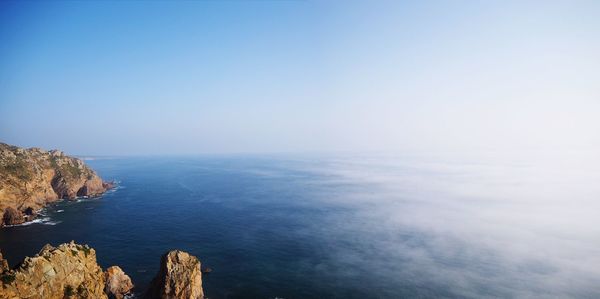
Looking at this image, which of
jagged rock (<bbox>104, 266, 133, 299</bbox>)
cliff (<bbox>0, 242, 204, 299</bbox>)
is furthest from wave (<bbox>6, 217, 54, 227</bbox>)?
jagged rock (<bbox>104, 266, 133, 299</bbox>)

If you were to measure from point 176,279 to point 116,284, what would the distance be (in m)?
14.4

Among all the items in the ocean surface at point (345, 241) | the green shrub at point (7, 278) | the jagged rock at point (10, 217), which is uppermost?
the green shrub at point (7, 278)

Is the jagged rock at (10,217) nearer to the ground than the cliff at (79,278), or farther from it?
nearer to the ground

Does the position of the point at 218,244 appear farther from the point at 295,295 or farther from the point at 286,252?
the point at 295,295

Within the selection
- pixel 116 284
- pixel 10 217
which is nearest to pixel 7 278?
pixel 116 284

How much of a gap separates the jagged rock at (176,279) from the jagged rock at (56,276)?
7.81 m

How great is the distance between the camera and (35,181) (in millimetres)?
111625

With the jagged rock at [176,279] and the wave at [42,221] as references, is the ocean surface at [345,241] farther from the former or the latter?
the jagged rock at [176,279]

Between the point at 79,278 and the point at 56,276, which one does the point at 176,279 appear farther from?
the point at 56,276

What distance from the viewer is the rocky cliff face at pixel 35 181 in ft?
316

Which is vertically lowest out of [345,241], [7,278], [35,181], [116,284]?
[345,241]

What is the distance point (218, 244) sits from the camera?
3199 inches

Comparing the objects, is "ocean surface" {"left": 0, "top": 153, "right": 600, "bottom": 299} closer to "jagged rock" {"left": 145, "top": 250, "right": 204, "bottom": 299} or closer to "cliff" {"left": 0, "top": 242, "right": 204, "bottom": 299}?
"cliff" {"left": 0, "top": 242, "right": 204, "bottom": 299}

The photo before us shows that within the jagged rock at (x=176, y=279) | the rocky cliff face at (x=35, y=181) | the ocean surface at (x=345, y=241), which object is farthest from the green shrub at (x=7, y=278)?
the rocky cliff face at (x=35, y=181)
